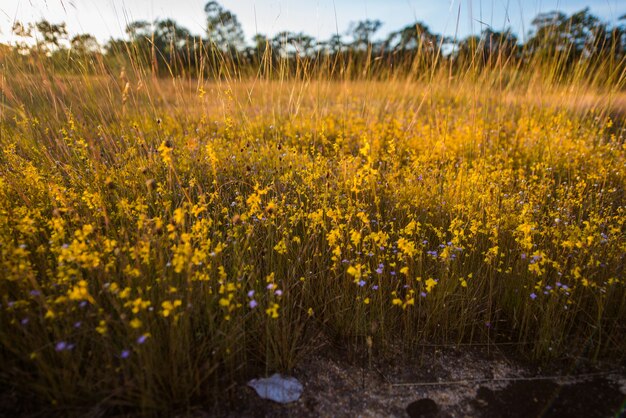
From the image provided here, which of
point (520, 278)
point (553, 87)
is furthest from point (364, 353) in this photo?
point (553, 87)

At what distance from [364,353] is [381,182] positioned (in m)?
1.76

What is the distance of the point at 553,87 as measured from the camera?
225 inches

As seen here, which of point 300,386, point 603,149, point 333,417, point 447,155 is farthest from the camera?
point 603,149

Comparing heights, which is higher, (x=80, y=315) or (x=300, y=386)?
(x=80, y=315)

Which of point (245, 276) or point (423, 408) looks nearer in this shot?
point (423, 408)

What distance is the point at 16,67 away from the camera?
3.42 metres

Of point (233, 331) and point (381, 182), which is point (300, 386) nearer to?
point (233, 331)

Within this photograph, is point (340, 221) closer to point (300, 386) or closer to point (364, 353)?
point (364, 353)

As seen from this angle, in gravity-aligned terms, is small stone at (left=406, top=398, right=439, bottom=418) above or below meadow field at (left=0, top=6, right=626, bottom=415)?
below

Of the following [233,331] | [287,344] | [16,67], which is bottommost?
[287,344]

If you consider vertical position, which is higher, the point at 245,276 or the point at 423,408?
the point at 245,276

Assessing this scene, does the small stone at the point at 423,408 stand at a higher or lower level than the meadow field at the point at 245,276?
lower

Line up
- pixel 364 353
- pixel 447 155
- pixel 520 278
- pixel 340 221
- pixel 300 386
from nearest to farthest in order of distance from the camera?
pixel 300 386 → pixel 364 353 → pixel 520 278 → pixel 340 221 → pixel 447 155

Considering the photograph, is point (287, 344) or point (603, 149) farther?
point (603, 149)
